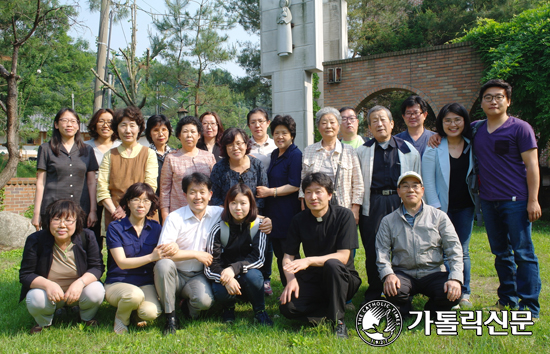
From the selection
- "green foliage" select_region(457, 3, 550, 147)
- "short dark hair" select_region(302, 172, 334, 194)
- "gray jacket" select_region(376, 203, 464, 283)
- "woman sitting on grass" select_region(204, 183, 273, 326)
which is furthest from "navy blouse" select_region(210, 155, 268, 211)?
"green foliage" select_region(457, 3, 550, 147)

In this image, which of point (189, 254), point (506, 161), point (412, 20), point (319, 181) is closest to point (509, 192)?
point (506, 161)

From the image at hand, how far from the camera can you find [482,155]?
3500mm

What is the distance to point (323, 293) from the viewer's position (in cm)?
328

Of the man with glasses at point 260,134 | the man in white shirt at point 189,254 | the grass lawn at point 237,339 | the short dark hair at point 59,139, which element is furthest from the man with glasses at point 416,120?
the short dark hair at point 59,139

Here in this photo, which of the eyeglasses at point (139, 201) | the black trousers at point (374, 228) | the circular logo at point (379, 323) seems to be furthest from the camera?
the black trousers at point (374, 228)

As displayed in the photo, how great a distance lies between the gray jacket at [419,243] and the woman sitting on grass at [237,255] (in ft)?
3.34

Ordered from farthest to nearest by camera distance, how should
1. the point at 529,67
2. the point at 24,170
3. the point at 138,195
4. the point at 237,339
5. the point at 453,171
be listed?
the point at 24,170, the point at 529,67, the point at 453,171, the point at 138,195, the point at 237,339

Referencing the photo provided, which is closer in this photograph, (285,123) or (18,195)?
(285,123)

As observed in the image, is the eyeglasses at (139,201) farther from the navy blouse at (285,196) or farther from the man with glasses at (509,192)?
the man with glasses at (509,192)

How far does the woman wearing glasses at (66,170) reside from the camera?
3.87 metres

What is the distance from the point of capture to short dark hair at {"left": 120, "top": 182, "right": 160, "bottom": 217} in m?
3.42

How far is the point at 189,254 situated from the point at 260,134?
1.63 metres

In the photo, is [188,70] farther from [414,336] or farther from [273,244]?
[414,336]

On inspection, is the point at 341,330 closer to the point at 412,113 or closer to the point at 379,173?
the point at 379,173
